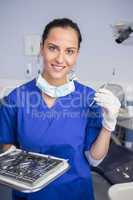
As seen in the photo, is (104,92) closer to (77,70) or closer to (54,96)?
(54,96)

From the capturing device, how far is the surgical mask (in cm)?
114

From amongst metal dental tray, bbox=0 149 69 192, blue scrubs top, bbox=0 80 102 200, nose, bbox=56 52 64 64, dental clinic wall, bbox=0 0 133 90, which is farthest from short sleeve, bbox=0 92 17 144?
dental clinic wall, bbox=0 0 133 90

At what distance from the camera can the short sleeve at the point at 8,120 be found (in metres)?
1.13

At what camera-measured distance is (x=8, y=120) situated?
1.15 meters

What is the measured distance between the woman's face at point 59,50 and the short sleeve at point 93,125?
0.61 ft

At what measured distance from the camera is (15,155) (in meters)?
1.02

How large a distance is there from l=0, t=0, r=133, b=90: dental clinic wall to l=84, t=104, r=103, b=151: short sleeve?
1190 millimetres

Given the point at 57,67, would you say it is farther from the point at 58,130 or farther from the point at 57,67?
the point at 58,130

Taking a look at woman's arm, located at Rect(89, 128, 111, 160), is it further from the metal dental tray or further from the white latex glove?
the metal dental tray

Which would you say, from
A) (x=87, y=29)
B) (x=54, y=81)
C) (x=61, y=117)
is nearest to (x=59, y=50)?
(x=54, y=81)

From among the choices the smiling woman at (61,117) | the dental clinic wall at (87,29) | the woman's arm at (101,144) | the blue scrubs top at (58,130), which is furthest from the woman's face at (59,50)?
the dental clinic wall at (87,29)

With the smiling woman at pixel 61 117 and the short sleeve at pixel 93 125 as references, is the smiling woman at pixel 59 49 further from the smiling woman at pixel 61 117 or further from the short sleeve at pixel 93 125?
the short sleeve at pixel 93 125

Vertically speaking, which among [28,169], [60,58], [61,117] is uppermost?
[60,58]

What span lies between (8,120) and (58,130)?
0.20 metres
